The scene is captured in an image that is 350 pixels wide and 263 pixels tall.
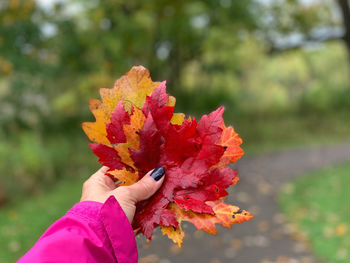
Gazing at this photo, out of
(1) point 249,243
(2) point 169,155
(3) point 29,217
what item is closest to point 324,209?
(1) point 249,243

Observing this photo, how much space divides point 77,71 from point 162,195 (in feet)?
31.4

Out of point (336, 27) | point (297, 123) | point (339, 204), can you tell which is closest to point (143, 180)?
point (339, 204)

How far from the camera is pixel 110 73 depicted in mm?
9938

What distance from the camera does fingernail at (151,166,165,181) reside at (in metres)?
1.03

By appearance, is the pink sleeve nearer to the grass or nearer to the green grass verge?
the grass

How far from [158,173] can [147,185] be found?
0.05 m

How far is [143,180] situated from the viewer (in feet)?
A: 3.41

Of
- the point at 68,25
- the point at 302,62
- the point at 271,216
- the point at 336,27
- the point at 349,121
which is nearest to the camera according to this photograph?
the point at 271,216

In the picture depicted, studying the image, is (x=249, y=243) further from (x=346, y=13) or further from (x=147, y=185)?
(x=346, y=13)

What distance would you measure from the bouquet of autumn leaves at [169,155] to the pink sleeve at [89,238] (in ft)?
0.25

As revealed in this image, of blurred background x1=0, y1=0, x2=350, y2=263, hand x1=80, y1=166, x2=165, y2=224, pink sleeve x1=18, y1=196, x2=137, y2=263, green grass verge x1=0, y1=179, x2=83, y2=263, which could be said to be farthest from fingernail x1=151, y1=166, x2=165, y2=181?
green grass verge x1=0, y1=179, x2=83, y2=263

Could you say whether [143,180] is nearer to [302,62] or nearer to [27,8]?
[27,8]

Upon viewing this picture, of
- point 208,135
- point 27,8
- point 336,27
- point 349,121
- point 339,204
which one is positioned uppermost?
point 27,8

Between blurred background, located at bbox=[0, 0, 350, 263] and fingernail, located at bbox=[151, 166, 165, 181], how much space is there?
166 inches
